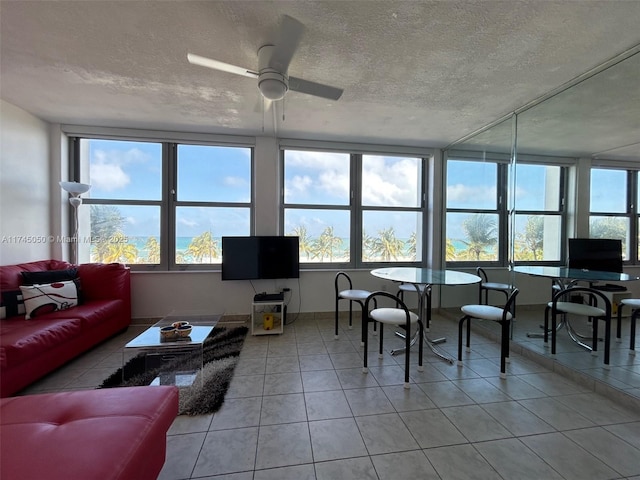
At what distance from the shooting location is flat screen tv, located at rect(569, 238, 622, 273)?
2762 millimetres

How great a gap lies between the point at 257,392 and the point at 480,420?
1587mm

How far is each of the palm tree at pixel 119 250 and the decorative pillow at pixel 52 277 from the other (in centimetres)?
60

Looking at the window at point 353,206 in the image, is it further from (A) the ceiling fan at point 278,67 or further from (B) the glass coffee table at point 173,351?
(A) the ceiling fan at point 278,67

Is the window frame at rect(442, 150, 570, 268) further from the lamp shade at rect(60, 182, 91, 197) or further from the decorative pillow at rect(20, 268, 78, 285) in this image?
the decorative pillow at rect(20, 268, 78, 285)

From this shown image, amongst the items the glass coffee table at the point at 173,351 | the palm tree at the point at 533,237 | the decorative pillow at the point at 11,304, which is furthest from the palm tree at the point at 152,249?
the palm tree at the point at 533,237

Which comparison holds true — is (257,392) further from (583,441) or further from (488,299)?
(488,299)

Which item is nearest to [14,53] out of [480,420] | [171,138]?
[171,138]

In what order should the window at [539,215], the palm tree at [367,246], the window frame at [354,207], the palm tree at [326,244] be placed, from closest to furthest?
the window at [539,215] → the window frame at [354,207] → the palm tree at [326,244] → the palm tree at [367,246]

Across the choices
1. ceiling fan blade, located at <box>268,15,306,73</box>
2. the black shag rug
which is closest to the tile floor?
the black shag rug

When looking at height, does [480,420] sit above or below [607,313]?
below

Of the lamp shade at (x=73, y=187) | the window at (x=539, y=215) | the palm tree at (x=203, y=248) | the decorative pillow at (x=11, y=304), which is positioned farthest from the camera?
the palm tree at (x=203, y=248)

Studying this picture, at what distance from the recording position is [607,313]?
225cm

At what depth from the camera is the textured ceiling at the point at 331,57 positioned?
1617mm

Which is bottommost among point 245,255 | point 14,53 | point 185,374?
point 185,374
